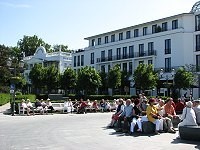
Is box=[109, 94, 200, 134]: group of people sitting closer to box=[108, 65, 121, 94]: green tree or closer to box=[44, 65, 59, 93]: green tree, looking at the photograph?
box=[108, 65, 121, 94]: green tree

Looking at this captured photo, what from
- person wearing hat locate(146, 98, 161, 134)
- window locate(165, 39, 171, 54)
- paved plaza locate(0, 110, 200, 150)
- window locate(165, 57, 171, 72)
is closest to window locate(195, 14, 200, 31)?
window locate(165, 39, 171, 54)

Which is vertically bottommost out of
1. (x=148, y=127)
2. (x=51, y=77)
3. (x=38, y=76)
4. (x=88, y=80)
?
(x=148, y=127)

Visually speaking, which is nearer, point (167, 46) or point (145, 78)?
point (145, 78)

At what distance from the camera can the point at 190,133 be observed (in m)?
13.0

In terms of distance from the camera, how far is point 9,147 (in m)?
11.7

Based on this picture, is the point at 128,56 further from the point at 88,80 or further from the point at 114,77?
the point at 88,80

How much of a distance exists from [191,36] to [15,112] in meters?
36.6

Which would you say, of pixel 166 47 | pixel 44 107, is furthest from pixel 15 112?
pixel 166 47

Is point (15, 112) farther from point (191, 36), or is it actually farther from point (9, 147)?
point (191, 36)

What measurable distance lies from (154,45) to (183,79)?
44.9ft

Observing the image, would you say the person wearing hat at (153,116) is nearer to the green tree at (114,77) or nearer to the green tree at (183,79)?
the green tree at (183,79)

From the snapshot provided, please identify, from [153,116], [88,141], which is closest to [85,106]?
[153,116]

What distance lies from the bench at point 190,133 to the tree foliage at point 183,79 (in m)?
38.3

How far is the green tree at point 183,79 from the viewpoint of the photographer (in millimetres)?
50688
